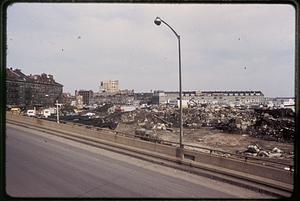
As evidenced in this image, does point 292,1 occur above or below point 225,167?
above

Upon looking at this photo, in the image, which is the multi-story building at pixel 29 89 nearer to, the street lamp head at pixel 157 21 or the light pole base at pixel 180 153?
the street lamp head at pixel 157 21

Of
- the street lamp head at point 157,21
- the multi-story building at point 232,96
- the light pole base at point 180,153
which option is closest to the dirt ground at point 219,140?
the light pole base at point 180,153

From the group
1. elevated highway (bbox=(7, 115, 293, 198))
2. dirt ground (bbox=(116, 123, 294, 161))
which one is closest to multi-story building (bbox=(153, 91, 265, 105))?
elevated highway (bbox=(7, 115, 293, 198))

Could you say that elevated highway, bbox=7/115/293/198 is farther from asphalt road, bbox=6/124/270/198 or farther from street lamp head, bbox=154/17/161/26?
street lamp head, bbox=154/17/161/26

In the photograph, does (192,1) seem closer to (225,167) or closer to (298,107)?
(298,107)

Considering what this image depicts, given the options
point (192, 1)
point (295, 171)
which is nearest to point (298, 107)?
point (295, 171)

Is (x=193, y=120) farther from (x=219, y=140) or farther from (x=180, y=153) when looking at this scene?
(x=180, y=153)
